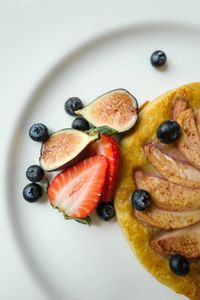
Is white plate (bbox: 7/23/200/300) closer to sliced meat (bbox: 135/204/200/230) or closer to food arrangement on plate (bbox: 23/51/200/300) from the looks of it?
food arrangement on plate (bbox: 23/51/200/300)

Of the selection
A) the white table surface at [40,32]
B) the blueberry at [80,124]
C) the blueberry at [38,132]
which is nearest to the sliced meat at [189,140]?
the blueberry at [80,124]

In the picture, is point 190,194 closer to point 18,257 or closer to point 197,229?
point 197,229

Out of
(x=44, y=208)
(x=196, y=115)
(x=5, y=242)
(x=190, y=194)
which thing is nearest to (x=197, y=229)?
(x=190, y=194)

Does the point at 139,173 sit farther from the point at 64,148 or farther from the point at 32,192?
the point at 32,192

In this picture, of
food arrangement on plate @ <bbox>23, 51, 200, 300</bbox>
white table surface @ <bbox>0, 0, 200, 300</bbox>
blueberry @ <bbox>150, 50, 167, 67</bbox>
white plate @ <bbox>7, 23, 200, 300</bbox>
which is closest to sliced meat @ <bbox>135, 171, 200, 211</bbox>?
food arrangement on plate @ <bbox>23, 51, 200, 300</bbox>

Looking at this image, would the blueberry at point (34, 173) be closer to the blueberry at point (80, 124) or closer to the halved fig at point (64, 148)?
the halved fig at point (64, 148)
